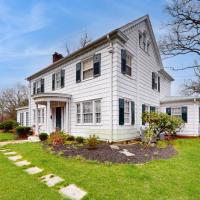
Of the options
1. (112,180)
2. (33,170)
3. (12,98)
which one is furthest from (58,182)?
(12,98)

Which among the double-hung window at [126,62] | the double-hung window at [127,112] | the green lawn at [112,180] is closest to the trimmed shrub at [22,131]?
the double-hung window at [127,112]

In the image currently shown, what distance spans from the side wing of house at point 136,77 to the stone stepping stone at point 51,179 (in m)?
5.92

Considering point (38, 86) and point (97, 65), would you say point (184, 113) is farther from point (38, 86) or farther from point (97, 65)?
point (38, 86)

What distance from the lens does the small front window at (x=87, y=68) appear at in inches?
516

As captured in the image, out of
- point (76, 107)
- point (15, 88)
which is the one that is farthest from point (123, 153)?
point (15, 88)

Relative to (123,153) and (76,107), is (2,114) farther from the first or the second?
(123,153)

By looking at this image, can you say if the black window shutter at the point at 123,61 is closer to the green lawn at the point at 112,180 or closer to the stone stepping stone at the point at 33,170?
the green lawn at the point at 112,180

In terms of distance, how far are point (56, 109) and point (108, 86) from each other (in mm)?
6515

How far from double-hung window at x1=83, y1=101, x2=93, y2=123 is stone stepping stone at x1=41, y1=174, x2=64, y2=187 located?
282 inches

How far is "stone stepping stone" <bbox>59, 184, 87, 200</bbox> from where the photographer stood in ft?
14.5

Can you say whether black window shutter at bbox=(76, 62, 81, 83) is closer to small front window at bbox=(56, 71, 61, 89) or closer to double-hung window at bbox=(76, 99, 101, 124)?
double-hung window at bbox=(76, 99, 101, 124)

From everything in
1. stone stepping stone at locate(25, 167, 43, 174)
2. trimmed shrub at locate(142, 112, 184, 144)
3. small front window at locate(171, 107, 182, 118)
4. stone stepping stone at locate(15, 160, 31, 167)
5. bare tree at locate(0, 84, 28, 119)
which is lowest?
stone stepping stone at locate(15, 160, 31, 167)

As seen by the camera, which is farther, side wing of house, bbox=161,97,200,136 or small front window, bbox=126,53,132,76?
side wing of house, bbox=161,97,200,136

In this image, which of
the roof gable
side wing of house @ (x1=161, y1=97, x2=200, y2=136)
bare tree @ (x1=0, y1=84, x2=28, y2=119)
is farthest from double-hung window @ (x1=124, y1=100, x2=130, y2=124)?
bare tree @ (x1=0, y1=84, x2=28, y2=119)
